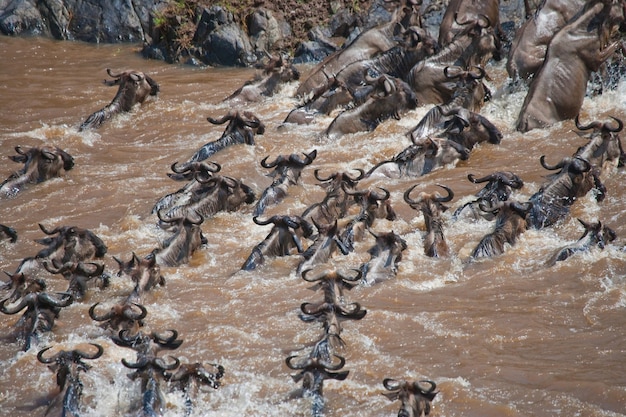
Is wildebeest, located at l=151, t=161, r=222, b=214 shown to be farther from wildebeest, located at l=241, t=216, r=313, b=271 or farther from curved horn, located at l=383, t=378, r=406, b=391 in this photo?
curved horn, located at l=383, t=378, r=406, b=391

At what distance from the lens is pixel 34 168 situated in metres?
11.6

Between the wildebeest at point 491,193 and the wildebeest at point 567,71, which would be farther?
the wildebeest at point 567,71

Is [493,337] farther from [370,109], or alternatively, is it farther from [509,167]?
[370,109]

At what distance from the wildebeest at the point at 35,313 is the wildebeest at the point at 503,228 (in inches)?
160

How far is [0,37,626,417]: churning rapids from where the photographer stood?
6426 millimetres

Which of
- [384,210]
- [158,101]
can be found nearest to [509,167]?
[384,210]

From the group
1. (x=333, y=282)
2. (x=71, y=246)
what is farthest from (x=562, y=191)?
(x=71, y=246)

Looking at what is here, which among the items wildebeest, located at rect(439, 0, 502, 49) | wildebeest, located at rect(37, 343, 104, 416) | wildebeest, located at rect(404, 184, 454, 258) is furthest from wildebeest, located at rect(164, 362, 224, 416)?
wildebeest, located at rect(439, 0, 502, 49)

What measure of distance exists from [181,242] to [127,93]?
6240mm

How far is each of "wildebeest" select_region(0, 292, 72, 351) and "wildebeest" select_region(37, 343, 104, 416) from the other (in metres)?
1.02

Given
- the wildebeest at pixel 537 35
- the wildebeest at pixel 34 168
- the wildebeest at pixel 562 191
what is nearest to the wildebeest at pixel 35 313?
the wildebeest at pixel 34 168

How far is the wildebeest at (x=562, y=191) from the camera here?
907 centimetres

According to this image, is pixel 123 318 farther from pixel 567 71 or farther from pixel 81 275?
pixel 567 71

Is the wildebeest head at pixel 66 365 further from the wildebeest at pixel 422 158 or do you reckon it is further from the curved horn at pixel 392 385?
the wildebeest at pixel 422 158
